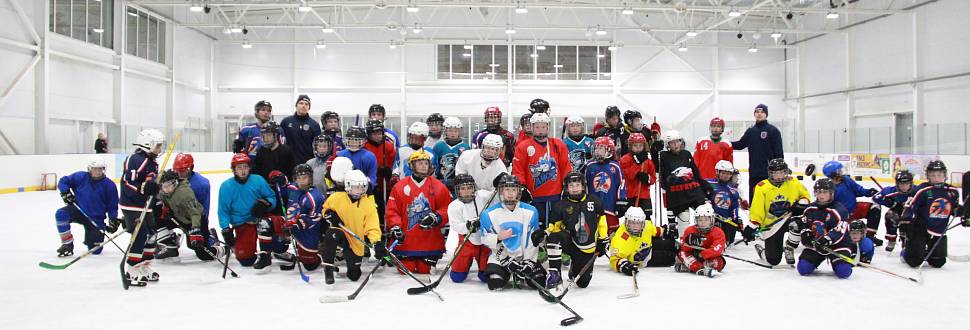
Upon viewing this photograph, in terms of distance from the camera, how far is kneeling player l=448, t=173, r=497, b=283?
447 centimetres

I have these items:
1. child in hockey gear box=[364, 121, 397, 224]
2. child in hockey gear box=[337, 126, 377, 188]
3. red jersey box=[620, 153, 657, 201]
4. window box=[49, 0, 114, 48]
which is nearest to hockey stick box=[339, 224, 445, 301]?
child in hockey gear box=[337, 126, 377, 188]

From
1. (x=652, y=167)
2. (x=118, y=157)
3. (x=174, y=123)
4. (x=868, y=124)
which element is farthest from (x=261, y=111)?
(x=868, y=124)

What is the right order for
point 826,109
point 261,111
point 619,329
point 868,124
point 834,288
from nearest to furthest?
point 619,329 < point 834,288 < point 261,111 < point 868,124 < point 826,109

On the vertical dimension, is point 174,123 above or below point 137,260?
above

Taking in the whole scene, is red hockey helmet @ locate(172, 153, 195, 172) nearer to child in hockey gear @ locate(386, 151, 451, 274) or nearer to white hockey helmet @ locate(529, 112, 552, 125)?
child in hockey gear @ locate(386, 151, 451, 274)

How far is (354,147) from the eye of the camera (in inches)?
202

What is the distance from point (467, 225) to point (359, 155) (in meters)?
1.26

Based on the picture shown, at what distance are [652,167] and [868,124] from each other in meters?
18.1

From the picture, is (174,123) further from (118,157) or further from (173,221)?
(173,221)

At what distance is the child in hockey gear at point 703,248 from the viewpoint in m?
4.76

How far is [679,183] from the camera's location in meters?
5.52

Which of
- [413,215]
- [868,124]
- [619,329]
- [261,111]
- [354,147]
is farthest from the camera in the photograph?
[868,124]

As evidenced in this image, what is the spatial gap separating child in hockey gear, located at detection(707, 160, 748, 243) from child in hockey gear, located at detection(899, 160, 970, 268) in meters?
1.31

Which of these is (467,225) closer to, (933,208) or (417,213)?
(417,213)
